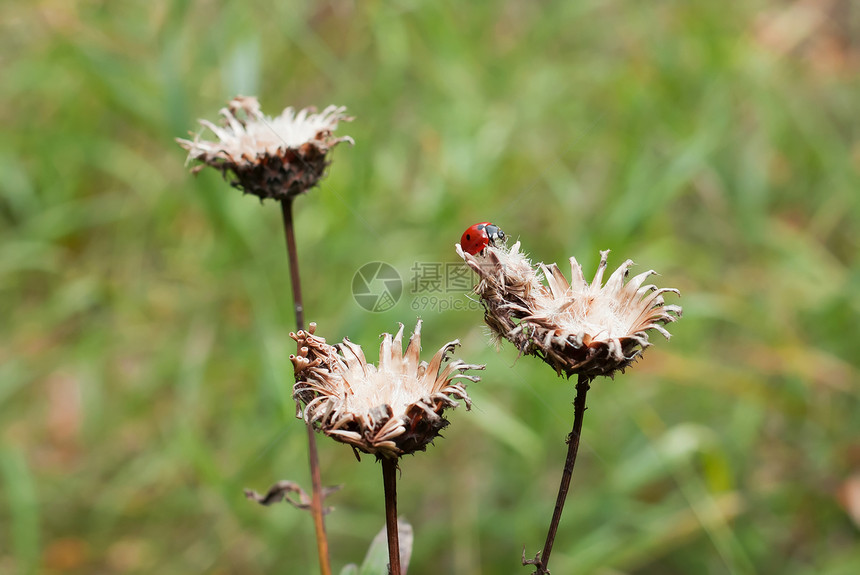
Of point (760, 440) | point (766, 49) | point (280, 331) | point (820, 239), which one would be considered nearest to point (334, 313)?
point (280, 331)

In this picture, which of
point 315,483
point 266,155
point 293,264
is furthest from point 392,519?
point 266,155

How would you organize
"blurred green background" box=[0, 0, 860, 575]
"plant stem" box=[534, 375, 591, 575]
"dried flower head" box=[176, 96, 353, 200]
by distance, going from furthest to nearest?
"blurred green background" box=[0, 0, 860, 575]
"dried flower head" box=[176, 96, 353, 200]
"plant stem" box=[534, 375, 591, 575]

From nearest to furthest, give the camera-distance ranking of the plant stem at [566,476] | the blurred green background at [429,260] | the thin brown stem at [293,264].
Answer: the plant stem at [566,476] → the thin brown stem at [293,264] → the blurred green background at [429,260]

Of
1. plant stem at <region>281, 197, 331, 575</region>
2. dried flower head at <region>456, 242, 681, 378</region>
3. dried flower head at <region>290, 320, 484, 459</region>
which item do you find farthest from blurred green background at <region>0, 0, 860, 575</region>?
dried flower head at <region>456, 242, 681, 378</region>

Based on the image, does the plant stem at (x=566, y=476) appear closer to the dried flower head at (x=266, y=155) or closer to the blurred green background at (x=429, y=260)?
the dried flower head at (x=266, y=155)

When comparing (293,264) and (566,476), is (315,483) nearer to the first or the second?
(293,264)

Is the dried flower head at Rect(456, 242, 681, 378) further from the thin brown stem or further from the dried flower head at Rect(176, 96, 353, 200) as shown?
the dried flower head at Rect(176, 96, 353, 200)

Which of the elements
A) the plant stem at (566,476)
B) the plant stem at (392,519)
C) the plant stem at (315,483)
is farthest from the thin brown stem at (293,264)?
the plant stem at (566,476)
